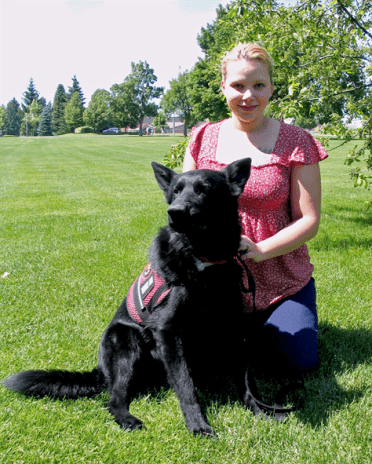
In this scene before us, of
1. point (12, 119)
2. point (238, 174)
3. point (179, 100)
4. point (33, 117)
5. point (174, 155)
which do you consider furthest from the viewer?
point (12, 119)

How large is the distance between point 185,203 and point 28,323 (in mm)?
2015

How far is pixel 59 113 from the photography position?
86875 millimetres

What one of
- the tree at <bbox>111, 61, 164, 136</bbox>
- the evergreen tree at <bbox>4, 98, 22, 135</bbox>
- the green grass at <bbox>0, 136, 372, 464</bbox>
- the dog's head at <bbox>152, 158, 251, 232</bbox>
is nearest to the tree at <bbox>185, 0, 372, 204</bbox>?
the green grass at <bbox>0, 136, 372, 464</bbox>

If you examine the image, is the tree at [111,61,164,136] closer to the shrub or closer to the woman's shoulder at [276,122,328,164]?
the shrub

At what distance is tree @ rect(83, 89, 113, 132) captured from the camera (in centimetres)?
7519

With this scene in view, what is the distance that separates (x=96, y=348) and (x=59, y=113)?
304 ft

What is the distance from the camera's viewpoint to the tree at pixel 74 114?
259 feet

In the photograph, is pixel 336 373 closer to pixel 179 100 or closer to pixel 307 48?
pixel 307 48

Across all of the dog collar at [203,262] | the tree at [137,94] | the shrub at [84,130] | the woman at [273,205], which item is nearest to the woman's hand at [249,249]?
the woman at [273,205]

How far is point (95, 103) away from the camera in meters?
76.1

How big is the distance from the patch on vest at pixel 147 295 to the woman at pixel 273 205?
58cm

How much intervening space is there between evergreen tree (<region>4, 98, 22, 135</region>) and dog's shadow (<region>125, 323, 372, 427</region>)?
104281 millimetres

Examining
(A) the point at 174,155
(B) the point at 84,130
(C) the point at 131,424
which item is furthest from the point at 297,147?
(B) the point at 84,130

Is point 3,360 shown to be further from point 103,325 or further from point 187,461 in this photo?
point 187,461
